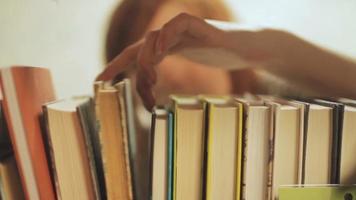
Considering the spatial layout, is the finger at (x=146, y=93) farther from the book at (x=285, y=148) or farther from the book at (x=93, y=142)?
the book at (x=285, y=148)

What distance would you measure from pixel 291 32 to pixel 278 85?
0.11 m

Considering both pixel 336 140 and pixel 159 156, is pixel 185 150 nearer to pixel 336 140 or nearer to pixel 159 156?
pixel 159 156

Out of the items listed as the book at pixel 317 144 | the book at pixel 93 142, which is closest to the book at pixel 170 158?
the book at pixel 93 142

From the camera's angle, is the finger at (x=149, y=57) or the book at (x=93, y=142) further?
the finger at (x=149, y=57)

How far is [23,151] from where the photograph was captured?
59 cm

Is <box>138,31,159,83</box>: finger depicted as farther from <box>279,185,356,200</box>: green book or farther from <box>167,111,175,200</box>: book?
<box>279,185,356,200</box>: green book

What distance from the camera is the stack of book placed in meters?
0.59

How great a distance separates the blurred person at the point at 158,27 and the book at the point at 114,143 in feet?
0.52

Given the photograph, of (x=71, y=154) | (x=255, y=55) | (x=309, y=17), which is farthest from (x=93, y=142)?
(x=309, y=17)

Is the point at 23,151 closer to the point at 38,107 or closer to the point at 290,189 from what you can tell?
the point at 38,107

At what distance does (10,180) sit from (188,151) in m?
0.29

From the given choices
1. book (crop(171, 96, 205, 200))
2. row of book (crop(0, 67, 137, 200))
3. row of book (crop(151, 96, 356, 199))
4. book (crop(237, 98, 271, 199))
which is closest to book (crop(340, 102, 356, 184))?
row of book (crop(151, 96, 356, 199))

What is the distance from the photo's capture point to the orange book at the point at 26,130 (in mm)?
580

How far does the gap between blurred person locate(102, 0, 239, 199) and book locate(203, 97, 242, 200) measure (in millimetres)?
160
